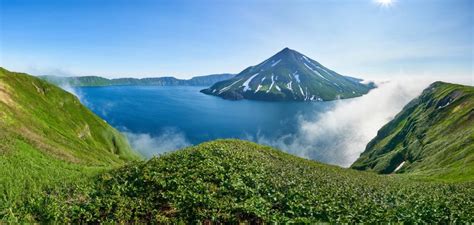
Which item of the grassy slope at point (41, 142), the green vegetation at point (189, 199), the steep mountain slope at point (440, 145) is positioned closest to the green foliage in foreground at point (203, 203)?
the green vegetation at point (189, 199)

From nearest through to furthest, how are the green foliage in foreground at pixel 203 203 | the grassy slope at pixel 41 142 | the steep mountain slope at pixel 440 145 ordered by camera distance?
the green foliage in foreground at pixel 203 203 < the grassy slope at pixel 41 142 < the steep mountain slope at pixel 440 145

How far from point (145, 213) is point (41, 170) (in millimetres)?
19729

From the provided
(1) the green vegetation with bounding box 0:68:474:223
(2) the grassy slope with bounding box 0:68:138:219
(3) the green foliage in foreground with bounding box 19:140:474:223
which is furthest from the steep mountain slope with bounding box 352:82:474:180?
(2) the grassy slope with bounding box 0:68:138:219

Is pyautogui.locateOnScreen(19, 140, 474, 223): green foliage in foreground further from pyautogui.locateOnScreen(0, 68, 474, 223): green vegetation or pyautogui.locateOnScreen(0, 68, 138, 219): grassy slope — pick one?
pyautogui.locateOnScreen(0, 68, 138, 219): grassy slope

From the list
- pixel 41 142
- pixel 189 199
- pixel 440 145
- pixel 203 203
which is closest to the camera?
pixel 203 203

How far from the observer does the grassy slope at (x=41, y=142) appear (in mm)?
24753

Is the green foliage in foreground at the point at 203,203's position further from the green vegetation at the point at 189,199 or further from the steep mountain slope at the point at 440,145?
the steep mountain slope at the point at 440,145

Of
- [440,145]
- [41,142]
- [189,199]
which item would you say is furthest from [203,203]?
[440,145]

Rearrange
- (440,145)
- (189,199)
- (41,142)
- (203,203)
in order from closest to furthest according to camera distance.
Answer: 1. (203,203)
2. (189,199)
3. (41,142)
4. (440,145)

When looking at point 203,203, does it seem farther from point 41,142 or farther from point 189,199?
point 41,142

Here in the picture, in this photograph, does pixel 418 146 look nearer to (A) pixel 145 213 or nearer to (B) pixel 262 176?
(B) pixel 262 176

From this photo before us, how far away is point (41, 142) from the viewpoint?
47.5m

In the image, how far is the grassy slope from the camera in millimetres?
24753

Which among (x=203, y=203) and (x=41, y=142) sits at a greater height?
(x=203, y=203)
